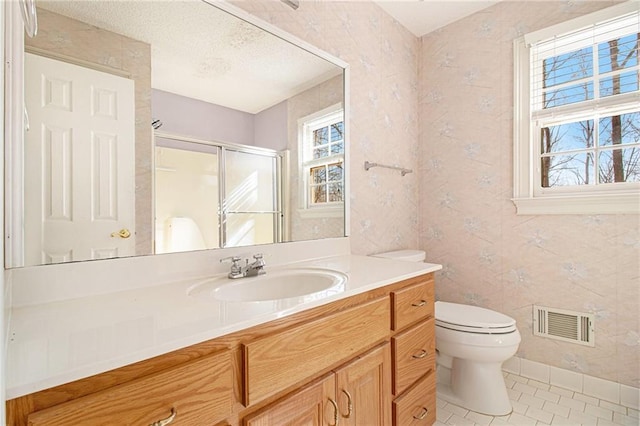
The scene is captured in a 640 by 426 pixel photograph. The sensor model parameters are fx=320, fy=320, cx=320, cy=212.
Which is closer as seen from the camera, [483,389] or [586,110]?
[483,389]

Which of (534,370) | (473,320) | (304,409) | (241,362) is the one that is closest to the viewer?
(241,362)

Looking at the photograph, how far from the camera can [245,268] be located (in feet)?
4.14

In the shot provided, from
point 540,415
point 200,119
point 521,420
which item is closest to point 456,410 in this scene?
point 521,420

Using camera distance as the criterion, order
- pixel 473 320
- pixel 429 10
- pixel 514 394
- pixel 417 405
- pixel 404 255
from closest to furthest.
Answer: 1. pixel 417 405
2. pixel 473 320
3. pixel 514 394
4. pixel 404 255
5. pixel 429 10

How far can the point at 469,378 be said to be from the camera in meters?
1.70

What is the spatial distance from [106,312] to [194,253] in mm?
421

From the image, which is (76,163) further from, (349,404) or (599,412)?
(599,412)

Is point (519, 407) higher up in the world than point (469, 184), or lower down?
lower down

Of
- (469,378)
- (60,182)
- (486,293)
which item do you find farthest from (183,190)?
(486,293)

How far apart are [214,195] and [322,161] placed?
25.3 inches

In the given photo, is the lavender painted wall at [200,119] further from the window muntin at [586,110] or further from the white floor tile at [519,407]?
the white floor tile at [519,407]

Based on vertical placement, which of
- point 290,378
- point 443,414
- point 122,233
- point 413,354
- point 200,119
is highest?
point 200,119

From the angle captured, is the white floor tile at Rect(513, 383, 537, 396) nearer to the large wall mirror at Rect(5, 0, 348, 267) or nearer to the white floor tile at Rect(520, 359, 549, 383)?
the white floor tile at Rect(520, 359, 549, 383)

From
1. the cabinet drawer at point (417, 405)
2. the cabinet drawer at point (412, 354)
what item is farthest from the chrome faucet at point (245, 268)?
the cabinet drawer at point (417, 405)
